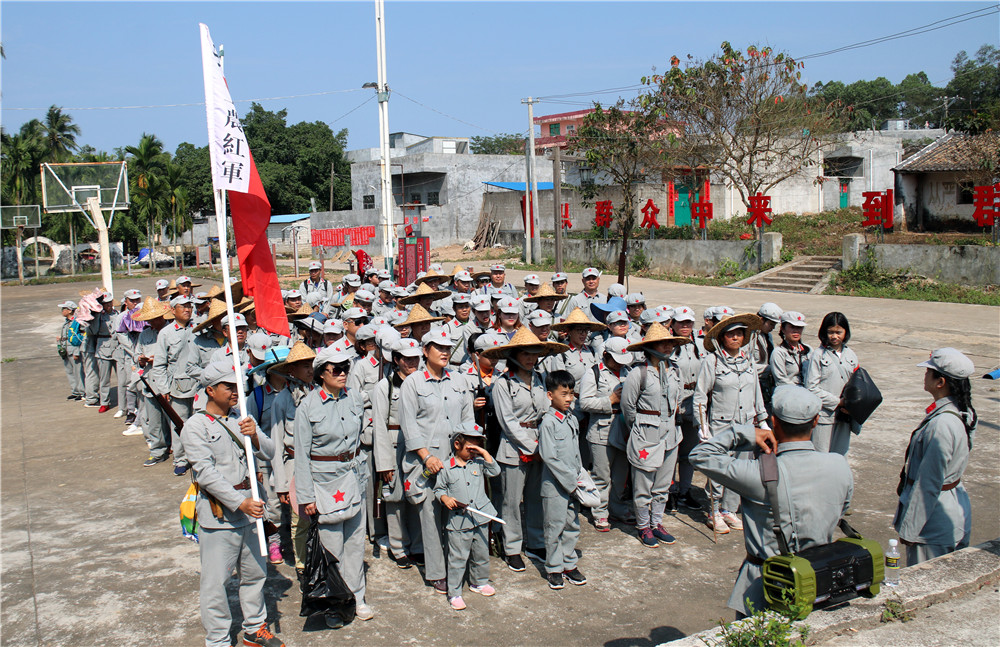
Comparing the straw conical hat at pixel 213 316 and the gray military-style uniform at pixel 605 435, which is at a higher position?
the straw conical hat at pixel 213 316

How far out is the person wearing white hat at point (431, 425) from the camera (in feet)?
17.6

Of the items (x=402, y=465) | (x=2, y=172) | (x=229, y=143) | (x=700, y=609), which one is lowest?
(x=700, y=609)

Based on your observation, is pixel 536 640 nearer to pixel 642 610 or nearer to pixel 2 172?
pixel 642 610

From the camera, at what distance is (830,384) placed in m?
6.39

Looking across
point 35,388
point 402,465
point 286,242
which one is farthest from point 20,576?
point 286,242

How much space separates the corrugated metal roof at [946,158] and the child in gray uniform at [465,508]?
2460 centimetres

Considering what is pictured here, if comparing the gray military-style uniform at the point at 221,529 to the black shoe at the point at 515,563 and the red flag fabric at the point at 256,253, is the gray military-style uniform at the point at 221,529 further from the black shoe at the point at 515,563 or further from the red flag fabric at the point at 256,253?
the black shoe at the point at 515,563

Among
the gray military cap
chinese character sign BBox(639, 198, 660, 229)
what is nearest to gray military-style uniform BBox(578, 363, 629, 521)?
the gray military cap

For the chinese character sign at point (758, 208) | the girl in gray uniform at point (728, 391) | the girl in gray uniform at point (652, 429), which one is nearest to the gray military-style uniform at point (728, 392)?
the girl in gray uniform at point (728, 391)

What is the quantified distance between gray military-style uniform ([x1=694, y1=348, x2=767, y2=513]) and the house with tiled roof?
73.6 ft

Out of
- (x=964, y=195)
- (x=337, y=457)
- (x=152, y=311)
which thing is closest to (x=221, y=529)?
(x=337, y=457)

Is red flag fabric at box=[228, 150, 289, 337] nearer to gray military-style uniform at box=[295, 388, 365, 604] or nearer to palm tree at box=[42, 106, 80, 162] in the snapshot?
gray military-style uniform at box=[295, 388, 365, 604]

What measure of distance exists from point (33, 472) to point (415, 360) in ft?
18.4

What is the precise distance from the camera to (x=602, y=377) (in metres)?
6.48
